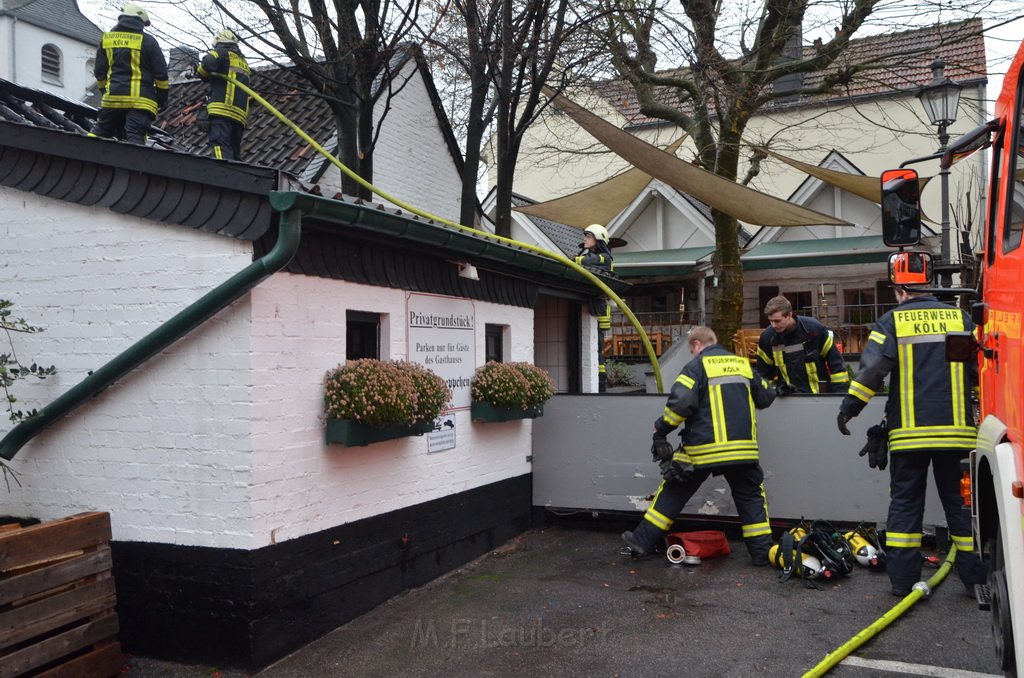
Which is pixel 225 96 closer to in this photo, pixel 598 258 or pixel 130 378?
pixel 130 378

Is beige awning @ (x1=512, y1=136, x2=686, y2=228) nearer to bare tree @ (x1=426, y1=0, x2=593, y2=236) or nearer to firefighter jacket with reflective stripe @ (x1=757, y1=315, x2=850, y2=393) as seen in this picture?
bare tree @ (x1=426, y1=0, x2=593, y2=236)

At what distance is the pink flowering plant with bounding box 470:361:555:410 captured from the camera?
7.34 metres

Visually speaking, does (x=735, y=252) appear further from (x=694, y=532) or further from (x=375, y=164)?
(x=694, y=532)

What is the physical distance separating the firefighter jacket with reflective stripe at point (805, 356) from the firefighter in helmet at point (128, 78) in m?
5.64

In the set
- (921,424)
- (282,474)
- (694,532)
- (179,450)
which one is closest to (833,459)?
(694,532)

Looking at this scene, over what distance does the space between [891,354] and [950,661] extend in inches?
76.5

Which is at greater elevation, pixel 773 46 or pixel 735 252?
pixel 773 46

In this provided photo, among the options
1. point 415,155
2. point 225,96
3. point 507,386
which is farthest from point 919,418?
point 415,155

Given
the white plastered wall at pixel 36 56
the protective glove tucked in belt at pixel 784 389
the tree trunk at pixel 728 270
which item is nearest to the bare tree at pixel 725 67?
the tree trunk at pixel 728 270

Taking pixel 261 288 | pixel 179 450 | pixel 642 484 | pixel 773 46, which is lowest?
pixel 642 484

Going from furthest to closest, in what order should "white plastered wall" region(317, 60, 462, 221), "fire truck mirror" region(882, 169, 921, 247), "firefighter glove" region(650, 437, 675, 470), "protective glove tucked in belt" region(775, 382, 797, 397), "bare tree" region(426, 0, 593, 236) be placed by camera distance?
→ "white plastered wall" region(317, 60, 462, 221)
"bare tree" region(426, 0, 593, 236)
"protective glove tucked in belt" region(775, 382, 797, 397)
"firefighter glove" region(650, 437, 675, 470)
"fire truck mirror" region(882, 169, 921, 247)

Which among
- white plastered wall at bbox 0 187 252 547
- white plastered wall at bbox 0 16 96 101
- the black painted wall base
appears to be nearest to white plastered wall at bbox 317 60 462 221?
white plastered wall at bbox 0 187 252 547

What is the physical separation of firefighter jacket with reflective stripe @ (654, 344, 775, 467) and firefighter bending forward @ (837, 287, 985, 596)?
3.47 feet

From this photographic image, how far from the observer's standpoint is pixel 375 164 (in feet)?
47.0
